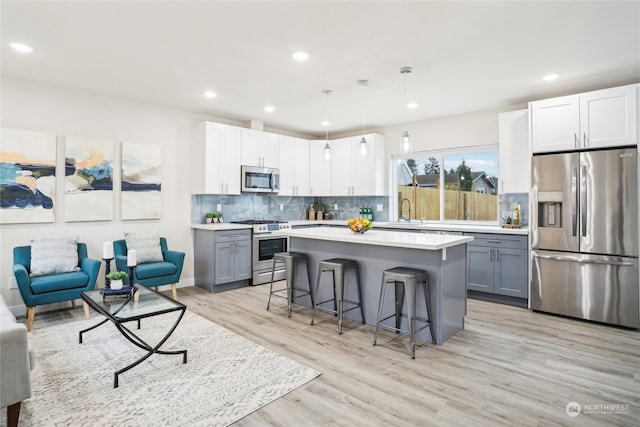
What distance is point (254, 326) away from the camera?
3637 millimetres

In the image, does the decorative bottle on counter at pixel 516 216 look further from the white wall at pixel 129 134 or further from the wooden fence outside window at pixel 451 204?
the white wall at pixel 129 134

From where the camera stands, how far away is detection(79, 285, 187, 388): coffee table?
254cm

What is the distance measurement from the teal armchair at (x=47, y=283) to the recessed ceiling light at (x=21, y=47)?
6.69 feet

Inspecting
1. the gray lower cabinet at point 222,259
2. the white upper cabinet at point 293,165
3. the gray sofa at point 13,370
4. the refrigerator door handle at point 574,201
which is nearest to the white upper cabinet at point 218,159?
the gray lower cabinet at point 222,259

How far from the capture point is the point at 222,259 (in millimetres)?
5020

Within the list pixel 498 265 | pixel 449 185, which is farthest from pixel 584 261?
pixel 449 185

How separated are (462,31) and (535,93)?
2.20 meters

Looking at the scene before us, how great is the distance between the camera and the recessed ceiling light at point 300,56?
3256 mm

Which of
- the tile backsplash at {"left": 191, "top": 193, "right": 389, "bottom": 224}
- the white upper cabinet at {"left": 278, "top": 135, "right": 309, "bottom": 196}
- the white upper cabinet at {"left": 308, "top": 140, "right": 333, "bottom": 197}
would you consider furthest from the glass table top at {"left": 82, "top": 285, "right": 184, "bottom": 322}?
the white upper cabinet at {"left": 308, "top": 140, "right": 333, "bottom": 197}

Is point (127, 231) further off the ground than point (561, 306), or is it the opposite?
point (127, 231)

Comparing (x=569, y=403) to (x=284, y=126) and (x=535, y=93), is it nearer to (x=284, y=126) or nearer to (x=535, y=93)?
(x=535, y=93)

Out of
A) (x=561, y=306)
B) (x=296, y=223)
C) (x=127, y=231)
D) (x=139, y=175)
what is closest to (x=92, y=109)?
(x=139, y=175)

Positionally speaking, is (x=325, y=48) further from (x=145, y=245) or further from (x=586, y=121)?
(x=145, y=245)

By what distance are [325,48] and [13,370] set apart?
3175mm
